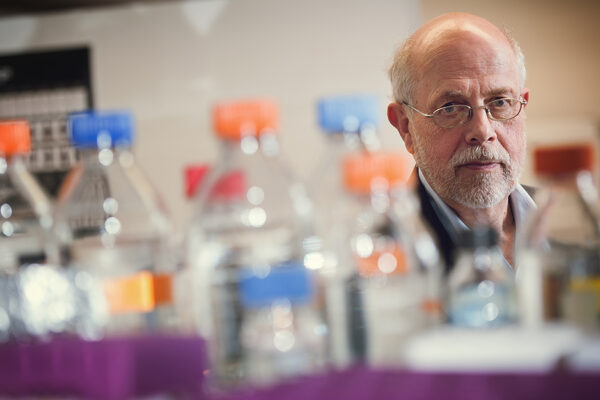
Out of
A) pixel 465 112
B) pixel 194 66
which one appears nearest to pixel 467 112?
pixel 465 112

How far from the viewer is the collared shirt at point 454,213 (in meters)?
0.42

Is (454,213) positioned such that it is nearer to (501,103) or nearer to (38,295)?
(501,103)

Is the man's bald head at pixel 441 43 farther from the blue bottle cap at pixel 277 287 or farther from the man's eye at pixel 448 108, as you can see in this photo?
the blue bottle cap at pixel 277 287

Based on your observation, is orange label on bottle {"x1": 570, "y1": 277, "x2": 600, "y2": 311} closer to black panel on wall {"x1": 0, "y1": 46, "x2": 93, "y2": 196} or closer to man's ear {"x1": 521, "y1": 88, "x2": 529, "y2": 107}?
man's ear {"x1": 521, "y1": 88, "x2": 529, "y2": 107}

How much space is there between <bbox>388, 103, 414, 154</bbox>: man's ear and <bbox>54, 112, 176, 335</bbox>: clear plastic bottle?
0.69 ft

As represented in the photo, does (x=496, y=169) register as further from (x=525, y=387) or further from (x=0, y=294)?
(x=0, y=294)

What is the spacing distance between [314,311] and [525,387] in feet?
0.76

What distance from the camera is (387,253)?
50 cm

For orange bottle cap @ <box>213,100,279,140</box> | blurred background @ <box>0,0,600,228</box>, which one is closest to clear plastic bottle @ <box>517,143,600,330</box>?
orange bottle cap @ <box>213,100,279,140</box>

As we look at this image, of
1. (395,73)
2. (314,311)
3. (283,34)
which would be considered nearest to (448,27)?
(395,73)

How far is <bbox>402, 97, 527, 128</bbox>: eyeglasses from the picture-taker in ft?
1.37

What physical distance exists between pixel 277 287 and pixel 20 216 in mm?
393

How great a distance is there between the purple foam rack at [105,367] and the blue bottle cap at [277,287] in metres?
0.06

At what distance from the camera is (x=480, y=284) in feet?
1.40
